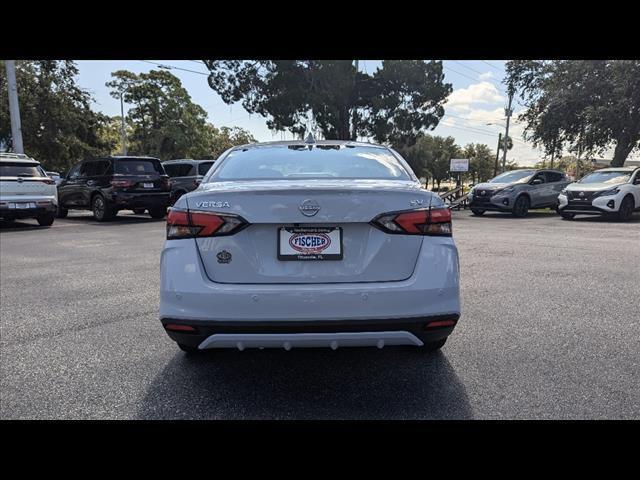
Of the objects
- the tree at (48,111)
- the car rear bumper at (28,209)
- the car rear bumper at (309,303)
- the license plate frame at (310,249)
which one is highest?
the tree at (48,111)

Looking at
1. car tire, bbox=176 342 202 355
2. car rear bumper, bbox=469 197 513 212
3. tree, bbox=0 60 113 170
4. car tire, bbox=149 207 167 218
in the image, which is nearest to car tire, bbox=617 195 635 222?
car rear bumper, bbox=469 197 513 212

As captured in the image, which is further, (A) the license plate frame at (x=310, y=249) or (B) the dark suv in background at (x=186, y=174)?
(B) the dark suv in background at (x=186, y=174)

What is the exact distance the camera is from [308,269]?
2.70 meters

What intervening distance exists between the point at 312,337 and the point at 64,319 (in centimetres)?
310

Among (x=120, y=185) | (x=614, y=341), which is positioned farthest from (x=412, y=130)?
(x=614, y=341)

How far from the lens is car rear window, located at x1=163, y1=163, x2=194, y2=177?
16719 millimetres

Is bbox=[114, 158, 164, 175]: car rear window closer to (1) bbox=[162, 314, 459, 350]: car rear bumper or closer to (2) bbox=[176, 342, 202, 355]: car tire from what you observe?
(2) bbox=[176, 342, 202, 355]: car tire

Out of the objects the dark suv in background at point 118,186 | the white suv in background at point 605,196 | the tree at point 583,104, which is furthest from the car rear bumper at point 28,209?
the tree at point 583,104

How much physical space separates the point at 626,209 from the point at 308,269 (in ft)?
51.6

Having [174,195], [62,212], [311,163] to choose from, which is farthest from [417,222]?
[62,212]

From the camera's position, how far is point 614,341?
12.8ft

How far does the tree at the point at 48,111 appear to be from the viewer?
28.0 metres

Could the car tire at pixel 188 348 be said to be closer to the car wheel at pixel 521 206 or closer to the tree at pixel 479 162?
the car wheel at pixel 521 206
